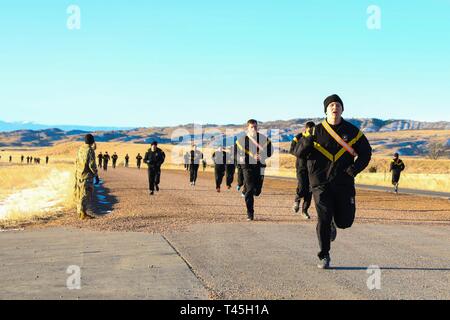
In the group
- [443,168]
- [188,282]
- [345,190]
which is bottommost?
[443,168]

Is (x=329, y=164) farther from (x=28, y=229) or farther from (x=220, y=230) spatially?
(x=28, y=229)

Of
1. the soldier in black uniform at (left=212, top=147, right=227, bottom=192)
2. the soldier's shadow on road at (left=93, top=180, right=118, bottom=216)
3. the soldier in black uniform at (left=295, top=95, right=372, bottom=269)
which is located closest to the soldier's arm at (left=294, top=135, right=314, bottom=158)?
the soldier in black uniform at (left=295, top=95, right=372, bottom=269)

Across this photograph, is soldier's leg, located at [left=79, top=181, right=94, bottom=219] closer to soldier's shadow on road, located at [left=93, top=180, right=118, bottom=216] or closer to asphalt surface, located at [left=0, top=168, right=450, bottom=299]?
asphalt surface, located at [left=0, top=168, right=450, bottom=299]

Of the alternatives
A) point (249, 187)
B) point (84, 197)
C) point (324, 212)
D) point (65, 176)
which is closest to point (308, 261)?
point (324, 212)

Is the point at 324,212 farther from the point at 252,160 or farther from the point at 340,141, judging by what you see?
the point at 252,160

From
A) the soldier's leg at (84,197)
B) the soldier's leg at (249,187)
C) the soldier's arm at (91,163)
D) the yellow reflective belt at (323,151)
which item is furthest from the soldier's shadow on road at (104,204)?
the yellow reflective belt at (323,151)

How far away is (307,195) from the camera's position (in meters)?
16.0

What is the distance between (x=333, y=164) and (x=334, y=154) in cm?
13

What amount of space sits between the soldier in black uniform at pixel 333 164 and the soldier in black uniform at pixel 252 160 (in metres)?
6.06

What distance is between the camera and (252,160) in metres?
14.7

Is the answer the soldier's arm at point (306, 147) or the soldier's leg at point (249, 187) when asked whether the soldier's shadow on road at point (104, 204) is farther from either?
the soldier's arm at point (306, 147)

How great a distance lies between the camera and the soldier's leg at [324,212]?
8492 millimetres
